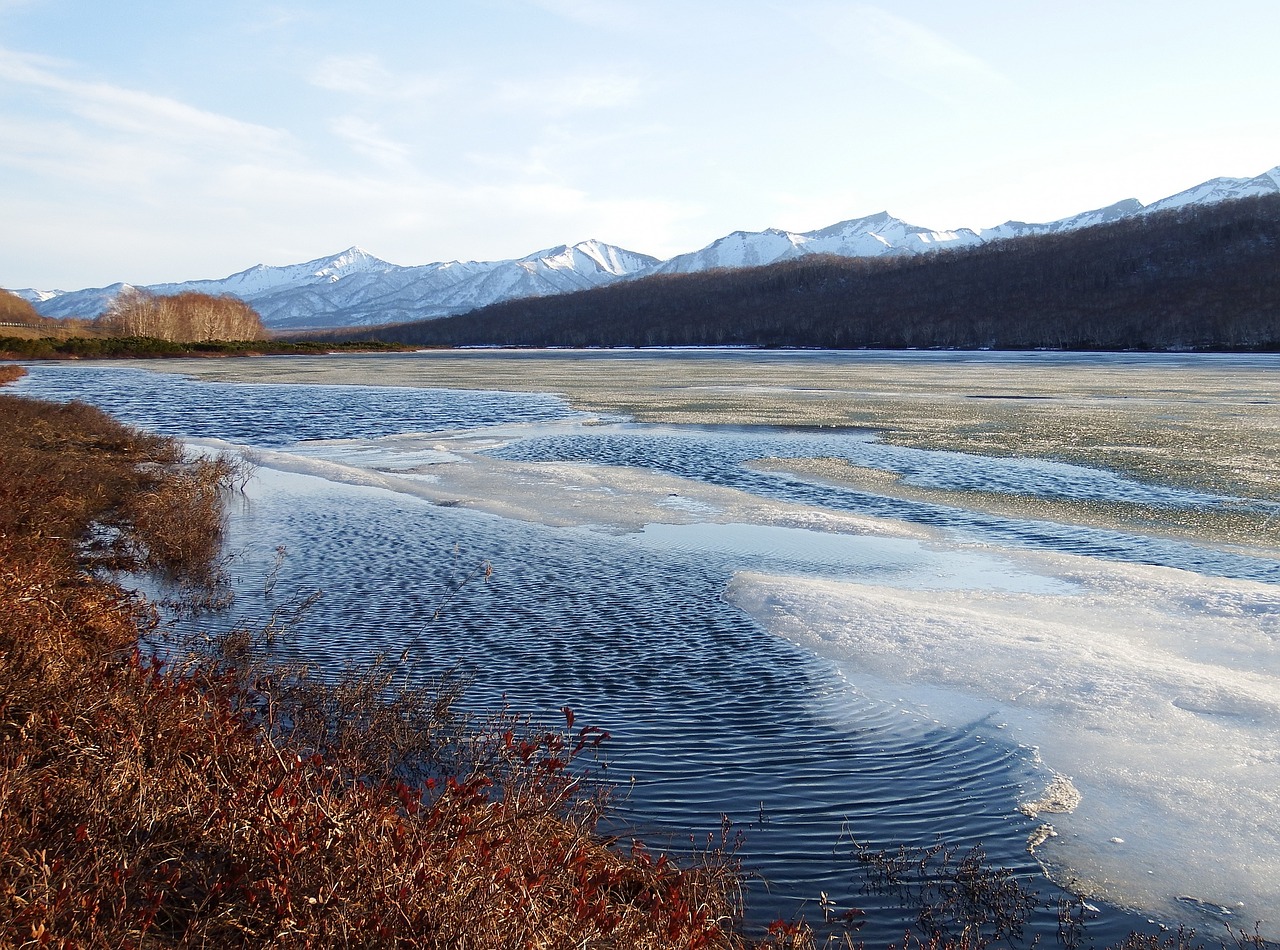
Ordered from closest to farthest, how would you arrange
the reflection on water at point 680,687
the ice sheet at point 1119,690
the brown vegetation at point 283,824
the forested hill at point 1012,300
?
the brown vegetation at point 283,824 < the ice sheet at point 1119,690 < the reflection on water at point 680,687 < the forested hill at point 1012,300

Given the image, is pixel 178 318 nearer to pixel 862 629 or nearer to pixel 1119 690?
pixel 862 629

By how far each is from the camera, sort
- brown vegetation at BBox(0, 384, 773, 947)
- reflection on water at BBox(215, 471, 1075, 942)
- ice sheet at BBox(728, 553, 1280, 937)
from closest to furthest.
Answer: brown vegetation at BBox(0, 384, 773, 947) < ice sheet at BBox(728, 553, 1280, 937) < reflection on water at BBox(215, 471, 1075, 942)

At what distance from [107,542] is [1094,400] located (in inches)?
1347

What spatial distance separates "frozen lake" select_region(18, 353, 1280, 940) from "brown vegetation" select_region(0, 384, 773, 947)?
0.99 m

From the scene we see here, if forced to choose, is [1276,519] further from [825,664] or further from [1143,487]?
[825,664]

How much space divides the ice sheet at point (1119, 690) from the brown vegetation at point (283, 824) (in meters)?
2.54

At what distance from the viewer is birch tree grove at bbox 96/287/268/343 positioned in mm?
108188

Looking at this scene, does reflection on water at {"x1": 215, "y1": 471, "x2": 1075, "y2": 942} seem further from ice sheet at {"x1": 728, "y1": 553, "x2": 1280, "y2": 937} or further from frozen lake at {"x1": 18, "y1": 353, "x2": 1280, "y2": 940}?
ice sheet at {"x1": 728, "y1": 553, "x2": 1280, "y2": 937}

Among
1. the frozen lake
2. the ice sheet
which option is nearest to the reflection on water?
the frozen lake

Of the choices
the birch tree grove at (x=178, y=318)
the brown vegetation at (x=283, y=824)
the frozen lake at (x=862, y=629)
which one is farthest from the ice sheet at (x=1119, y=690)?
the birch tree grove at (x=178, y=318)

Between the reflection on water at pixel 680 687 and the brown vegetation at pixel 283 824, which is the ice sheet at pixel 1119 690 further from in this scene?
the brown vegetation at pixel 283 824

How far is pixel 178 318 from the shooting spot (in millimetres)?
110625

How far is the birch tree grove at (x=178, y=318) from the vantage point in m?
108

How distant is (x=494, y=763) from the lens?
6484 mm
